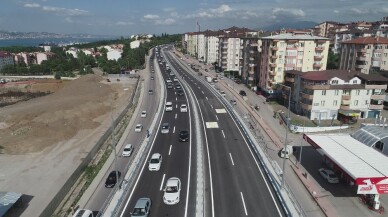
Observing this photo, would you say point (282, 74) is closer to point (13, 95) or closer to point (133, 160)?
point (133, 160)

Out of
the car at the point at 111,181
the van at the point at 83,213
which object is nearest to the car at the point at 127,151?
the car at the point at 111,181

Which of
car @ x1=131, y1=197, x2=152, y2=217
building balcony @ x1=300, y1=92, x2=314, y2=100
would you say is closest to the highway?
car @ x1=131, y1=197, x2=152, y2=217

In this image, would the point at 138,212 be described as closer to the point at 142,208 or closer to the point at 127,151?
the point at 142,208

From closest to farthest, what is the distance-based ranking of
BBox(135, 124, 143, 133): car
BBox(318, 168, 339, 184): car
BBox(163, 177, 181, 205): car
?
1. BBox(163, 177, 181, 205): car
2. BBox(318, 168, 339, 184): car
3. BBox(135, 124, 143, 133): car

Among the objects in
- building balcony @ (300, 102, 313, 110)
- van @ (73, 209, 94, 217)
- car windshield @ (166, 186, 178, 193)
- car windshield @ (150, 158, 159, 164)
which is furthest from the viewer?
building balcony @ (300, 102, 313, 110)

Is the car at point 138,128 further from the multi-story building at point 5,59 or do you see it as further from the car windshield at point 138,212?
the multi-story building at point 5,59

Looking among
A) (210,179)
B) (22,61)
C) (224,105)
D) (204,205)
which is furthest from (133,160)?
(22,61)

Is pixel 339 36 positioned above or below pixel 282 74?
above

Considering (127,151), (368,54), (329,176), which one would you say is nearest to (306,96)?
(329,176)

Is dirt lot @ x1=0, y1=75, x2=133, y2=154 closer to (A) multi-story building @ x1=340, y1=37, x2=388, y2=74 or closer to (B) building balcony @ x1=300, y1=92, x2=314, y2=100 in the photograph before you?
(B) building balcony @ x1=300, y1=92, x2=314, y2=100
